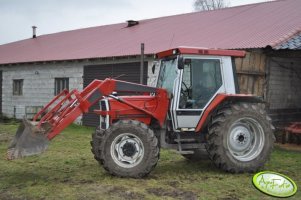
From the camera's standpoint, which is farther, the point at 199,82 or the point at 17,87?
the point at 17,87

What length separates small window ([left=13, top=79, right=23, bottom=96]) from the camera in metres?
22.6

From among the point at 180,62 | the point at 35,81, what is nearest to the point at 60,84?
the point at 35,81

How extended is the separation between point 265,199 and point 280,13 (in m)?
11.1

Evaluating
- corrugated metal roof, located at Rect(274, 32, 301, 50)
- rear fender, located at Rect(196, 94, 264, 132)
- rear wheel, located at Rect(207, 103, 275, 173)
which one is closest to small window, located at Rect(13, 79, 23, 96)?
corrugated metal roof, located at Rect(274, 32, 301, 50)

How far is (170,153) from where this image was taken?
1012 centimetres

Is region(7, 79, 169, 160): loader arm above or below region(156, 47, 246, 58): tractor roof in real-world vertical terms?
below

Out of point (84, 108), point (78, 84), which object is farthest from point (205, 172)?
point (78, 84)

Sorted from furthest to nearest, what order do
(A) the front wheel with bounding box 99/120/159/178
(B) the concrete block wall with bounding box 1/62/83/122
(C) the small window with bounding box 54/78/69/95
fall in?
(C) the small window with bounding box 54/78/69/95, (B) the concrete block wall with bounding box 1/62/83/122, (A) the front wheel with bounding box 99/120/159/178

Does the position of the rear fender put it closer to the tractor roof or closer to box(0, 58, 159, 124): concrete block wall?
the tractor roof

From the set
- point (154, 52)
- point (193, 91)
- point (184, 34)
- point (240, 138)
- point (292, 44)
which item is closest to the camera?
point (193, 91)

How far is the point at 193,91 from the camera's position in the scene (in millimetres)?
7766

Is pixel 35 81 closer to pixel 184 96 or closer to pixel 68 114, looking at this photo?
pixel 68 114

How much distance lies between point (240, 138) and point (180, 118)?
119cm

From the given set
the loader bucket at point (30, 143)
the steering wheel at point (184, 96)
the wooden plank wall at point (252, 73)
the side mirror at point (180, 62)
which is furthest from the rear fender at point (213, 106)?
the wooden plank wall at point (252, 73)
